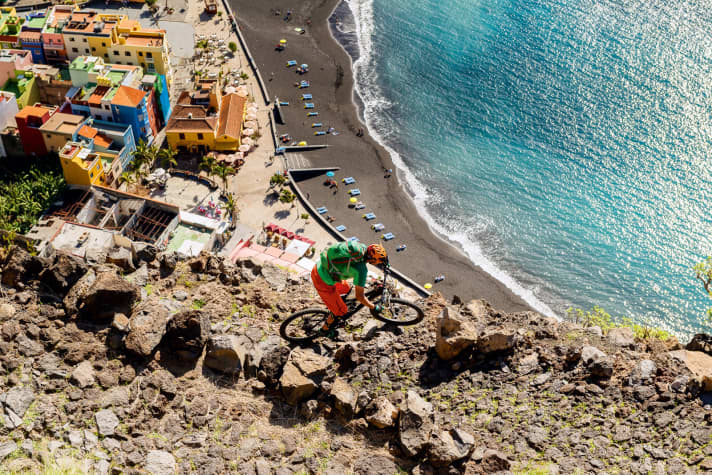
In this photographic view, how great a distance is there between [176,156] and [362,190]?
82.6 feet

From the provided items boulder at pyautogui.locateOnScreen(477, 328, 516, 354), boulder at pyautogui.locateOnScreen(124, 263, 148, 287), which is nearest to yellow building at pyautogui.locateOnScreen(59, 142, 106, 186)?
boulder at pyautogui.locateOnScreen(124, 263, 148, 287)

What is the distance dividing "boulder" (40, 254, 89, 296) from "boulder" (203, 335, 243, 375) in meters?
7.95

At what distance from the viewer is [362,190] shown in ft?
265

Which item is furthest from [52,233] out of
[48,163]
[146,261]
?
[146,261]

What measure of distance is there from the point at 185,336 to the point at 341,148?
6194 cm

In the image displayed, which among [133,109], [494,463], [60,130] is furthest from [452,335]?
[60,130]

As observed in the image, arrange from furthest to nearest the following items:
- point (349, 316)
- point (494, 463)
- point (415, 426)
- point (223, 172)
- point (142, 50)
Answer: point (142, 50) < point (223, 172) < point (349, 316) < point (415, 426) < point (494, 463)

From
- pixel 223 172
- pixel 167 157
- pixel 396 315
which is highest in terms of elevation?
pixel 396 315

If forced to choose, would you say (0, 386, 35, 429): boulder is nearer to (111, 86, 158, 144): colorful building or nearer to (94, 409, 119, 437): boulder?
(94, 409, 119, 437): boulder

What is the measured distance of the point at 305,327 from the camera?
29719 millimetres

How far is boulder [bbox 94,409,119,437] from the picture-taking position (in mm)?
23500

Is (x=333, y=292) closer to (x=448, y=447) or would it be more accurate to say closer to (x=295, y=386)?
(x=295, y=386)

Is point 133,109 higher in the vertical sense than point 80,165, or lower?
higher

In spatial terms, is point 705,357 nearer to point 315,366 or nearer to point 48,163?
point 315,366
